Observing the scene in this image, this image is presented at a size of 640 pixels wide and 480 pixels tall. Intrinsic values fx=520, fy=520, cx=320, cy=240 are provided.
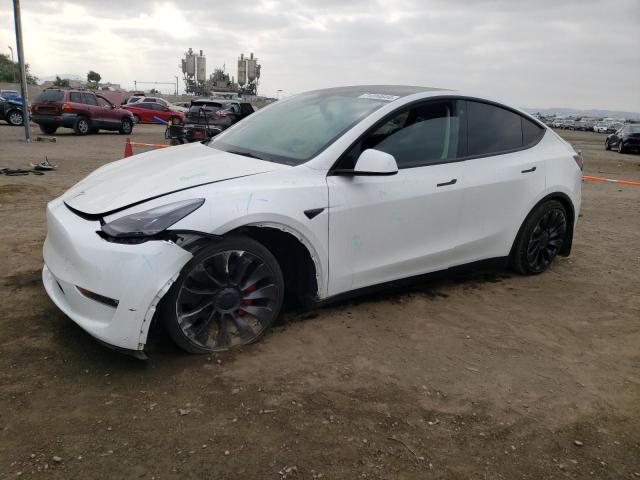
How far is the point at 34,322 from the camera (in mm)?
3293

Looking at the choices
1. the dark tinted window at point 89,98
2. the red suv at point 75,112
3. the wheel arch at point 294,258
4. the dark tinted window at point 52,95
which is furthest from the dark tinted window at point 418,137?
the dark tinted window at point 89,98

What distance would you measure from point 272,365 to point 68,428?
1.06m

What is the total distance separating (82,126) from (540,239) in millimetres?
19285

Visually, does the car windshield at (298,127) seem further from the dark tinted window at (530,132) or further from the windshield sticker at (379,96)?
the dark tinted window at (530,132)

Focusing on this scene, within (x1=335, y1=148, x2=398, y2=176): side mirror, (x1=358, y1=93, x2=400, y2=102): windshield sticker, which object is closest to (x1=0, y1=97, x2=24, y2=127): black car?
(x1=358, y1=93, x2=400, y2=102): windshield sticker

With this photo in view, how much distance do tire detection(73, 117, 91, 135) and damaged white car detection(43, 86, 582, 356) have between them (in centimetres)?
1783

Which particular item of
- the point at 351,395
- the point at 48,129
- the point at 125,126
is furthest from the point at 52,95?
the point at 351,395

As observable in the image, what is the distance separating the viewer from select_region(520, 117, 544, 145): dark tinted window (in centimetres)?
441

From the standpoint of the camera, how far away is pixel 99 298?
262 cm

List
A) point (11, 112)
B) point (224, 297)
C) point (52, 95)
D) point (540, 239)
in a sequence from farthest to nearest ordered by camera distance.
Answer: point (11, 112), point (52, 95), point (540, 239), point (224, 297)

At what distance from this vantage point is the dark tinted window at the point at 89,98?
65.3ft

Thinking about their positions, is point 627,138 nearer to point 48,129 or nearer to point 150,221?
point 48,129

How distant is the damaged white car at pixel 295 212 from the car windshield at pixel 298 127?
15 millimetres

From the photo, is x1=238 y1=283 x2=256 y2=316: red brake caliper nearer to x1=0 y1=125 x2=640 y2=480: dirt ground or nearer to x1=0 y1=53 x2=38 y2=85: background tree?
x1=0 y1=125 x2=640 y2=480: dirt ground
